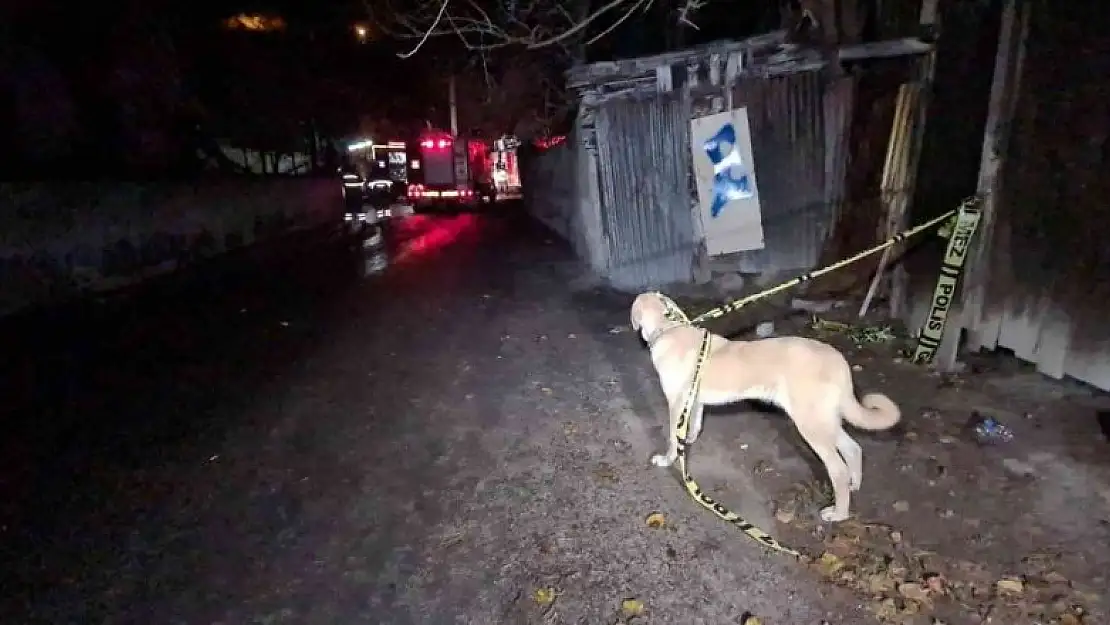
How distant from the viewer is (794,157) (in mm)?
8852

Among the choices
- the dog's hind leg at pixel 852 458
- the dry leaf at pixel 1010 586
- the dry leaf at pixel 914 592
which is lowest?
the dry leaf at pixel 1010 586

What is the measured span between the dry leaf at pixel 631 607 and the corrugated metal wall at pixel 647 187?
6.80 meters

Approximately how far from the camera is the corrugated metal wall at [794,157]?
8.62m

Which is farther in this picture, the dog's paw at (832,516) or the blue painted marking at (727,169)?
the blue painted marking at (727,169)

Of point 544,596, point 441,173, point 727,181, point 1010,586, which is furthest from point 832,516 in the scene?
point 441,173

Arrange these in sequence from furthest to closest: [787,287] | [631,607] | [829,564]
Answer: [787,287]
[829,564]
[631,607]

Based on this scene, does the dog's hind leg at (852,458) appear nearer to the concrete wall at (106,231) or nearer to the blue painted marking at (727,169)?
the blue painted marking at (727,169)

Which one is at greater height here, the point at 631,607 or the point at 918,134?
the point at 918,134

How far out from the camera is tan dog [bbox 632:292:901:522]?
393 centimetres

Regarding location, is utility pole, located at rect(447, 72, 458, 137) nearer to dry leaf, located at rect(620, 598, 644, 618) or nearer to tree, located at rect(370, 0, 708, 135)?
tree, located at rect(370, 0, 708, 135)

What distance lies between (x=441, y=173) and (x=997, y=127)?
2686 cm

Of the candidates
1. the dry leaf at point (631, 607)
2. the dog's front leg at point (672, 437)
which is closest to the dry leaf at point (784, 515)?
the dog's front leg at point (672, 437)

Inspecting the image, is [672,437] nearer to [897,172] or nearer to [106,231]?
[897,172]

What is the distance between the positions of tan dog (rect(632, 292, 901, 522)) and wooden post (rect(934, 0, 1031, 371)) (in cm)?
251
